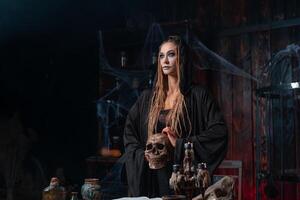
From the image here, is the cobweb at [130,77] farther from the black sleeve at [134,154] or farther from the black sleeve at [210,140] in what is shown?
the black sleeve at [210,140]

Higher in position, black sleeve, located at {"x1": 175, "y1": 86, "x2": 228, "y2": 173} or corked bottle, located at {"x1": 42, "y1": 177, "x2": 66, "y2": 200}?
black sleeve, located at {"x1": 175, "y1": 86, "x2": 228, "y2": 173}

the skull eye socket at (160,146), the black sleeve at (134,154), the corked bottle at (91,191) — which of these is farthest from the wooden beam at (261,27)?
the corked bottle at (91,191)

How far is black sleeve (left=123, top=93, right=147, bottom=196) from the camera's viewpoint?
8.99 feet

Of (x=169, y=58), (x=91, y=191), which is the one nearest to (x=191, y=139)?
(x=169, y=58)

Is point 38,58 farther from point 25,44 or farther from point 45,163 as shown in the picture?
point 45,163

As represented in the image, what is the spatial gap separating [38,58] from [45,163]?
97cm

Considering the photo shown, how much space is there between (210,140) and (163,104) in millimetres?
364

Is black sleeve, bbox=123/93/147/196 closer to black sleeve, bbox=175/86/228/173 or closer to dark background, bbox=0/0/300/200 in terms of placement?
black sleeve, bbox=175/86/228/173

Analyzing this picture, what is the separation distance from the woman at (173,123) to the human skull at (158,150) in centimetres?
4

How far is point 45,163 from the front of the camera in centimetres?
471

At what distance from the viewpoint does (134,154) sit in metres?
2.79

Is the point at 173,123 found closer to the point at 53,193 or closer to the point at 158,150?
the point at 158,150

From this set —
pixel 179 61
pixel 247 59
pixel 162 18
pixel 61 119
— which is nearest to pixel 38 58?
pixel 61 119

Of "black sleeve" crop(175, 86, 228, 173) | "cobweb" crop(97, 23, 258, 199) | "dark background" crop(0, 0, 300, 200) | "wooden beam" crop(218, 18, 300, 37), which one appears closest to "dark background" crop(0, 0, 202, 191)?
"dark background" crop(0, 0, 300, 200)
